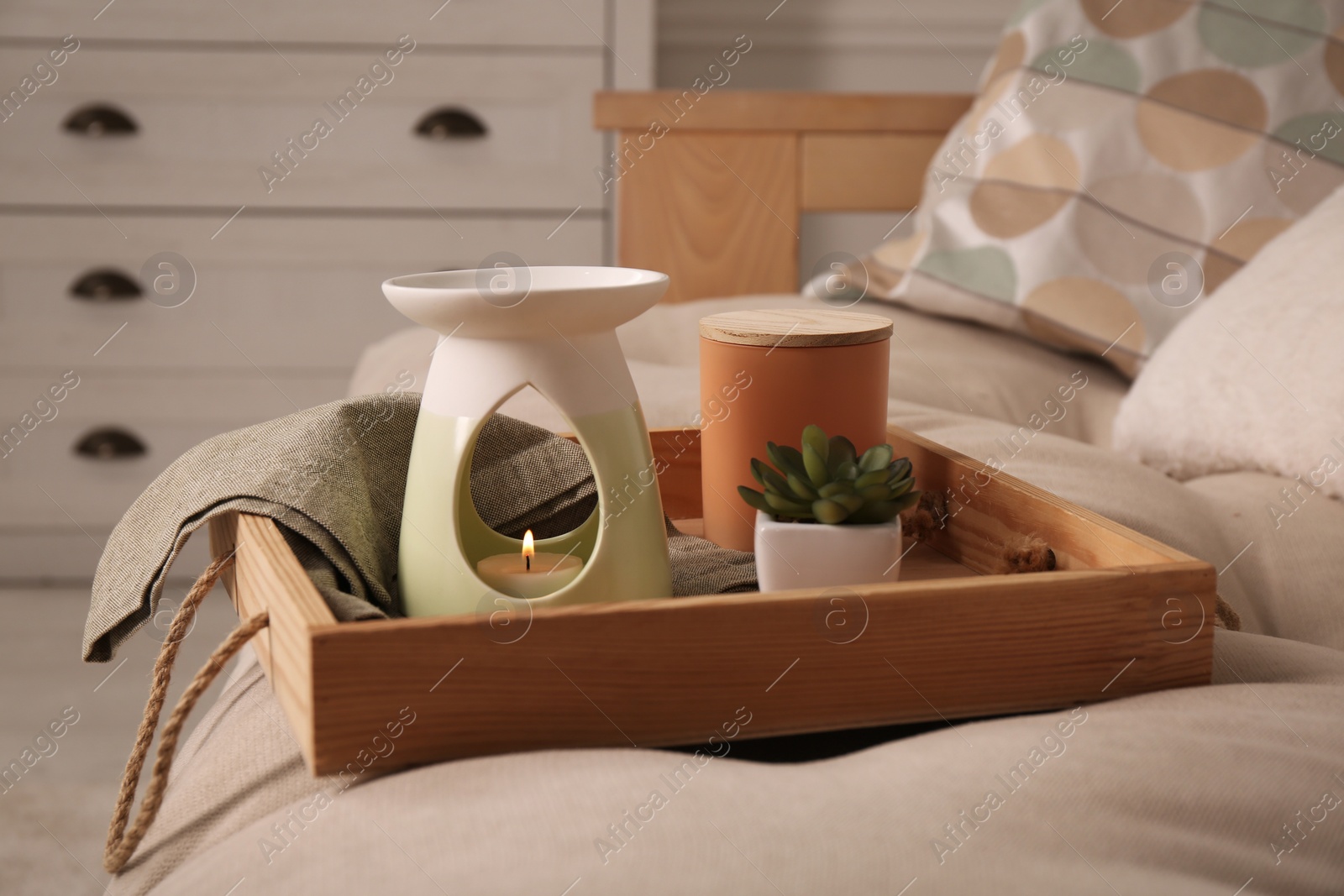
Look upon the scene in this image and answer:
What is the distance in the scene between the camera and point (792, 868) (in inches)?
12.7

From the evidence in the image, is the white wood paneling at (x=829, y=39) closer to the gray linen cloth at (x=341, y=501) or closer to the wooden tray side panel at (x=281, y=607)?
the gray linen cloth at (x=341, y=501)

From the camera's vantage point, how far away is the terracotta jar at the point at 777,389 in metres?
0.56

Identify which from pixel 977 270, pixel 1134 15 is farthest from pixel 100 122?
pixel 1134 15

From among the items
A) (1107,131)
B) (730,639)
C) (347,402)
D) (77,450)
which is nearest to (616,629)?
(730,639)

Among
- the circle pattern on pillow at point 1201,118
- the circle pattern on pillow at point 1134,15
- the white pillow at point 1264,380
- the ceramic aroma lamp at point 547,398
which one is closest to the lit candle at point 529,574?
the ceramic aroma lamp at point 547,398

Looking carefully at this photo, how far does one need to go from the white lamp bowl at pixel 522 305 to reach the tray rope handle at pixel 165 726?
0.14 meters

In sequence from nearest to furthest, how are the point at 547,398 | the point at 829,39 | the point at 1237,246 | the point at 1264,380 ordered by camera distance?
the point at 547,398
the point at 1264,380
the point at 1237,246
the point at 829,39

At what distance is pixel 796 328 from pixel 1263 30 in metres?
0.82

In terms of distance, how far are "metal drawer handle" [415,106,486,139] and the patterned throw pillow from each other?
872 millimetres

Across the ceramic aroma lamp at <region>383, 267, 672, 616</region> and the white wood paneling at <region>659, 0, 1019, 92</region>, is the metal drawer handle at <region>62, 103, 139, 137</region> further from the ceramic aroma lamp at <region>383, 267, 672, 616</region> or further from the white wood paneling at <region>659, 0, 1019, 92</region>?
the ceramic aroma lamp at <region>383, 267, 672, 616</region>

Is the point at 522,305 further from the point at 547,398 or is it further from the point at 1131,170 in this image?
the point at 1131,170

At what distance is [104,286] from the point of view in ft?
5.82

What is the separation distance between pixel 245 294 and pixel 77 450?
0.38 m

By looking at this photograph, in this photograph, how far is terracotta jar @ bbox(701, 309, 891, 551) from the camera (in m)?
0.56
